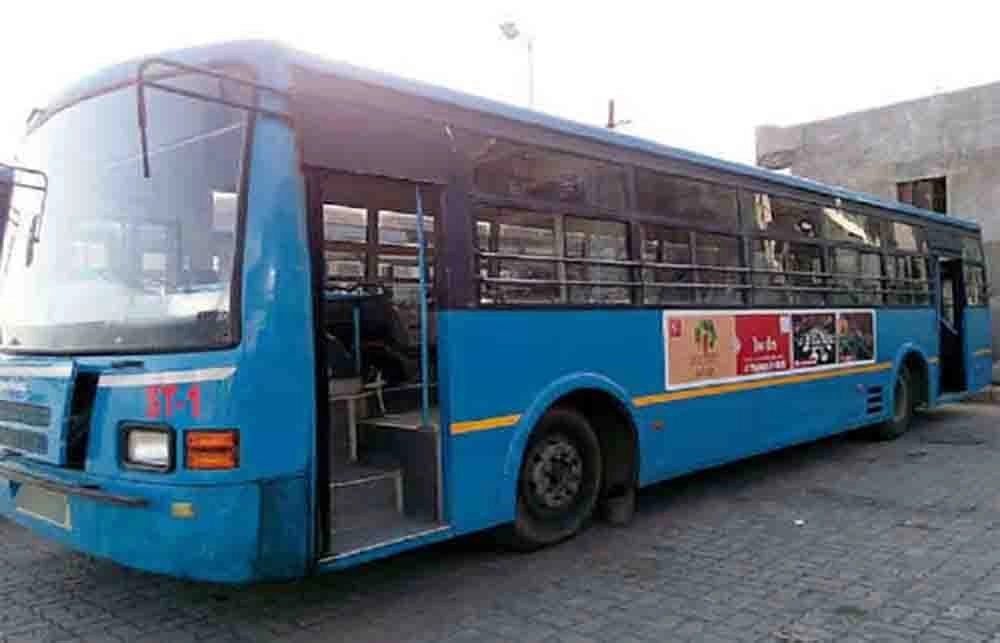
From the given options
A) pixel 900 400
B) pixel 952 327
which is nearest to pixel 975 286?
pixel 952 327

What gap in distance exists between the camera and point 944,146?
15.0m

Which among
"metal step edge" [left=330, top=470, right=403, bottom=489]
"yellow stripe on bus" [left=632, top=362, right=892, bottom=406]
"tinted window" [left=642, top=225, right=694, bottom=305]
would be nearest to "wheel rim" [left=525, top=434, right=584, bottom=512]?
"yellow stripe on bus" [left=632, top=362, right=892, bottom=406]

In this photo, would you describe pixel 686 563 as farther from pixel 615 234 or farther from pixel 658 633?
pixel 615 234

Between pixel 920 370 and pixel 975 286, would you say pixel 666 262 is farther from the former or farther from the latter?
pixel 975 286

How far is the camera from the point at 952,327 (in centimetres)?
1102

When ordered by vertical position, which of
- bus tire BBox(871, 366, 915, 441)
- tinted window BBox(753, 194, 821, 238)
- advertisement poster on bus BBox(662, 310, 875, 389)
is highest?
tinted window BBox(753, 194, 821, 238)

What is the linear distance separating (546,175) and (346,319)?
1898 millimetres

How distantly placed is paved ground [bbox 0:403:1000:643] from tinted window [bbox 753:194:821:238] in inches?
95.0

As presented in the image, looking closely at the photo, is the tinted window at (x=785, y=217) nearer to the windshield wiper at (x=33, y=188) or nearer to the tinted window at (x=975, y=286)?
the tinted window at (x=975, y=286)

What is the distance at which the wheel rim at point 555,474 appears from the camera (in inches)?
201

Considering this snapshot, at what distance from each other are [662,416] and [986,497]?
9.48ft

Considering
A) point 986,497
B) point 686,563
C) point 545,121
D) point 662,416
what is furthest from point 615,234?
point 986,497

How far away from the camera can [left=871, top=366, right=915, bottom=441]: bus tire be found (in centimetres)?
928

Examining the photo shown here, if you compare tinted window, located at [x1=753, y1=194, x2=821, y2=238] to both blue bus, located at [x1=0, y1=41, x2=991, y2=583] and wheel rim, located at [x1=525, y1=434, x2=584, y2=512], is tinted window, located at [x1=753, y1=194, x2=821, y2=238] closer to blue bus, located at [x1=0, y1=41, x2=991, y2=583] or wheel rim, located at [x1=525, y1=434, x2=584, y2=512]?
blue bus, located at [x1=0, y1=41, x2=991, y2=583]
